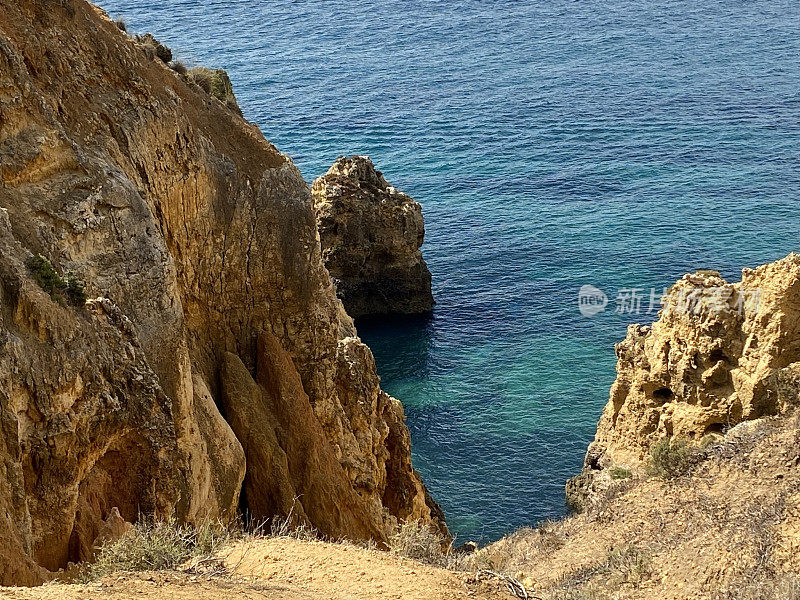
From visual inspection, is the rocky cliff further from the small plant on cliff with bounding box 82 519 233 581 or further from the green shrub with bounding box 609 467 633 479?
the small plant on cliff with bounding box 82 519 233 581

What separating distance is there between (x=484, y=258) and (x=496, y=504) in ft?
79.0

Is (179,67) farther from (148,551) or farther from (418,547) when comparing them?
(148,551)

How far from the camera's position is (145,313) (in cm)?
1798

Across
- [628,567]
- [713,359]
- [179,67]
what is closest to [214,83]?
[179,67]

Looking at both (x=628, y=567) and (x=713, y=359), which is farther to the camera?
(x=713, y=359)

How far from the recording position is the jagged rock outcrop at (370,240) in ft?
175

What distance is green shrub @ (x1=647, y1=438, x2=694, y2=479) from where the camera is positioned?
27.5 m

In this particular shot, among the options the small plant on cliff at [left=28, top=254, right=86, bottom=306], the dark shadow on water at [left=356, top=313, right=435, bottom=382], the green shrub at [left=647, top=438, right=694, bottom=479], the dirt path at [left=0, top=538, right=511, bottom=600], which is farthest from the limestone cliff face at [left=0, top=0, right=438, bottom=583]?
the dark shadow on water at [left=356, top=313, right=435, bottom=382]

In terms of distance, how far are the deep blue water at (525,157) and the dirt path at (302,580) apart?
18.7 metres

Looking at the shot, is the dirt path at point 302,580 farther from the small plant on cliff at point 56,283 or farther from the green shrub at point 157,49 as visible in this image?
the green shrub at point 157,49

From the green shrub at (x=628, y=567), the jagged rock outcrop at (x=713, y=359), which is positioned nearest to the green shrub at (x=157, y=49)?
the green shrub at (x=628, y=567)

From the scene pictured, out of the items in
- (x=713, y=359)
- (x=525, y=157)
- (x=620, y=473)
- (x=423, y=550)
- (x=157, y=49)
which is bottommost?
(x=620, y=473)

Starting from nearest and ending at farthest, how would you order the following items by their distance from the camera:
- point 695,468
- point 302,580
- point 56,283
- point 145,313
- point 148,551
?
point 148,551
point 56,283
point 302,580
point 145,313
point 695,468

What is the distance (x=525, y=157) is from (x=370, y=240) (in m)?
23.7
